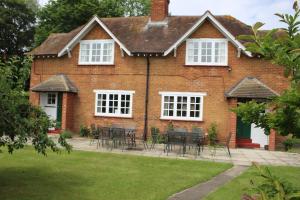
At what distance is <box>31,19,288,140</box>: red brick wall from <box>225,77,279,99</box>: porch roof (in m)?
0.38

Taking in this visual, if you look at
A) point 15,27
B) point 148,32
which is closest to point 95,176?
point 148,32

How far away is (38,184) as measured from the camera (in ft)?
32.4

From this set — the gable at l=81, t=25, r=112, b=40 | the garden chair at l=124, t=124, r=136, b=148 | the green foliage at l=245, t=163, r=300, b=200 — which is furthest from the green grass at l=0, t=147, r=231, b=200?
the gable at l=81, t=25, r=112, b=40

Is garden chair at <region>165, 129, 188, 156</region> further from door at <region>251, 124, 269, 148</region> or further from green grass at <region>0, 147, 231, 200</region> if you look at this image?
door at <region>251, 124, 269, 148</region>

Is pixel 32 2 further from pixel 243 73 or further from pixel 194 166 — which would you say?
pixel 194 166

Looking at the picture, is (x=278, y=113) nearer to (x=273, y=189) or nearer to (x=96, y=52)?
(x=273, y=189)

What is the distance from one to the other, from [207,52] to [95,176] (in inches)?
503

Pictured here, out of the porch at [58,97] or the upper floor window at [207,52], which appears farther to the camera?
the porch at [58,97]

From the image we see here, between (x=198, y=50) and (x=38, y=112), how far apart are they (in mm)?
13856

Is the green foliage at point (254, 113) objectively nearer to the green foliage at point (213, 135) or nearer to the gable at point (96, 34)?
the green foliage at point (213, 135)

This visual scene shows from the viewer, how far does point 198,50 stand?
874 inches

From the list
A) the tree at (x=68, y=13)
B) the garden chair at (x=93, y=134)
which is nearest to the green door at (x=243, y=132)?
the garden chair at (x=93, y=134)

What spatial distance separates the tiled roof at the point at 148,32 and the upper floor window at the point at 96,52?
0.96 m

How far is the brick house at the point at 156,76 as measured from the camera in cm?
2162
